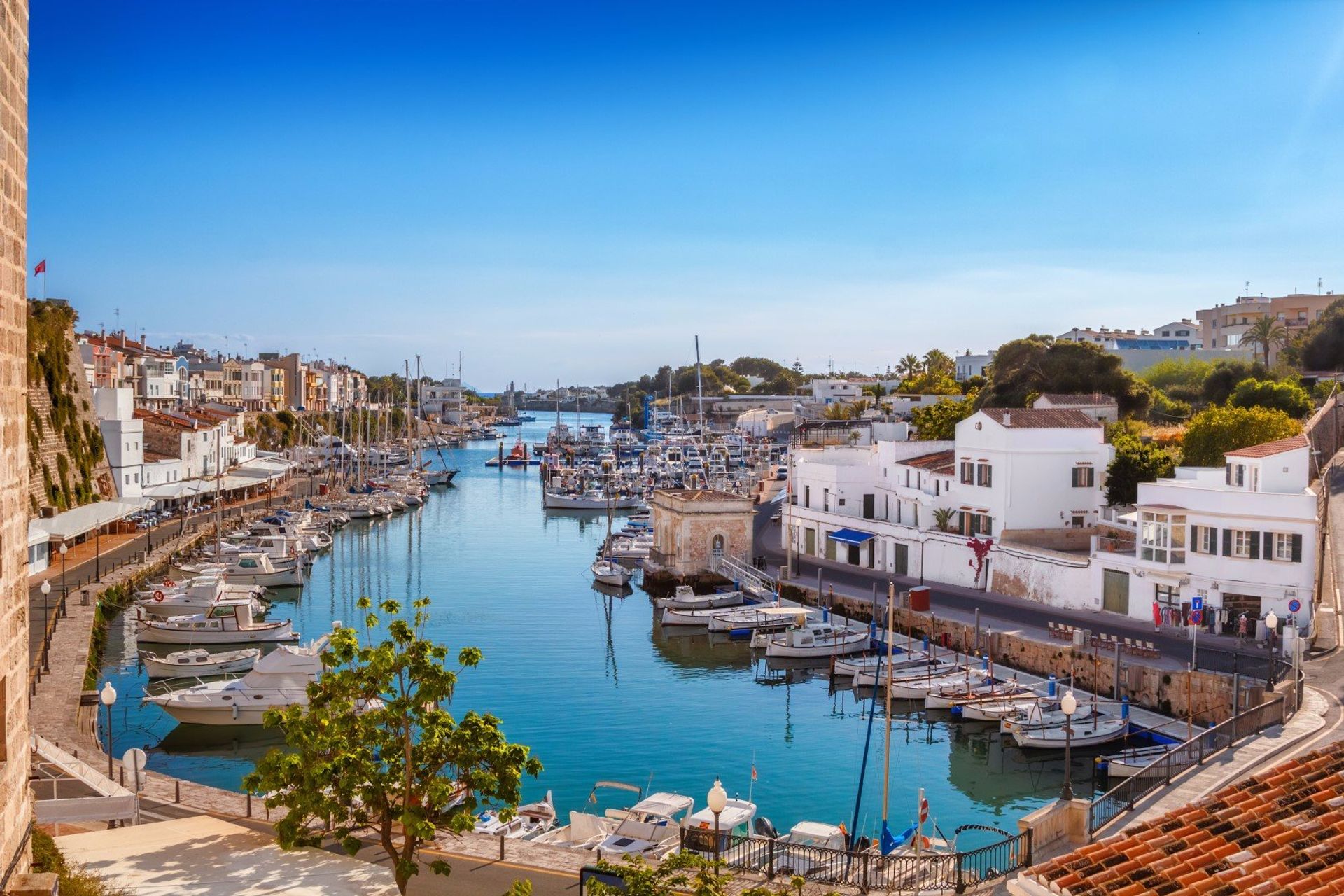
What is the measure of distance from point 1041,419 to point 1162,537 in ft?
29.0

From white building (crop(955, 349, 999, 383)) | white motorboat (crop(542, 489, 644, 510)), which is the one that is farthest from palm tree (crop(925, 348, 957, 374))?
white motorboat (crop(542, 489, 644, 510))

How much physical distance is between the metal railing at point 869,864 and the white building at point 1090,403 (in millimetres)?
39856

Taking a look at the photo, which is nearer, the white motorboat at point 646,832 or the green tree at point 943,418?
the white motorboat at point 646,832

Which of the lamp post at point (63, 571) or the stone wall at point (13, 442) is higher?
the stone wall at point (13, 442)

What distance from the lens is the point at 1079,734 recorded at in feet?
93.7

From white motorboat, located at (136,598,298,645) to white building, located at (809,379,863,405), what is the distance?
Result: 3774 inches

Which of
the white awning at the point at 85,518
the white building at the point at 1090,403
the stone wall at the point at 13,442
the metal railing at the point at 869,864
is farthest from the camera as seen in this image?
the white building at the point at 1090,403

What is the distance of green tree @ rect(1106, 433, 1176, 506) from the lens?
40.3 m

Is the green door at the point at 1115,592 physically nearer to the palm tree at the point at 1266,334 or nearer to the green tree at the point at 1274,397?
the green tree at the point at 1274,397

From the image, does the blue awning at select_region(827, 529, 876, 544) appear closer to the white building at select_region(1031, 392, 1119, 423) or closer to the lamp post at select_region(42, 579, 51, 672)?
the white building at select_region(1031, 392, 1119, 423)

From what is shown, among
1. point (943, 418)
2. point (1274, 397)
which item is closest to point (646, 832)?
point (943, 418)

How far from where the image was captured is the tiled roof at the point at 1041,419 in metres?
40.8

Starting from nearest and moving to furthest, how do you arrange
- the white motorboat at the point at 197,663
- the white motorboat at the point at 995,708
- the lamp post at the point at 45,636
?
the white motorboat at the point at 995,708, the lamp post at the point at 45,636, the white motorboat at the point at 197,663

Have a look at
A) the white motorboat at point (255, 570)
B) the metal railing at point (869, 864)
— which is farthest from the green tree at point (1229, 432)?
the white motorboat at point (255, 570)
